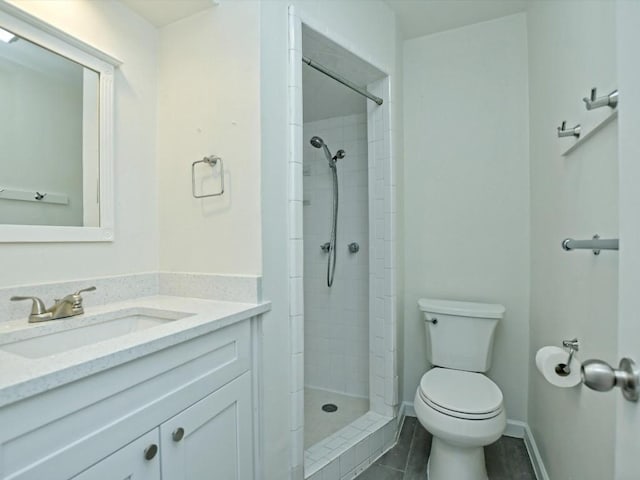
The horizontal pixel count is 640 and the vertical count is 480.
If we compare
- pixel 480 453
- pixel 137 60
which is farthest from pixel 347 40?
pixel 480 453

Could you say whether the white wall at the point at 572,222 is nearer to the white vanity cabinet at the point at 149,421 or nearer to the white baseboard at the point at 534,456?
the white baseboard at the point at 534,456

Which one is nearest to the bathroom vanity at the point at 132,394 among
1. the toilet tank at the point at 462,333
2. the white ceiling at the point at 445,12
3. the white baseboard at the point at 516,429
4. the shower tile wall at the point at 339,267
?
the toilet tank at the point at 462,333

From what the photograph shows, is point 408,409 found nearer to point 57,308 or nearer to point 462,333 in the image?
point 462,333

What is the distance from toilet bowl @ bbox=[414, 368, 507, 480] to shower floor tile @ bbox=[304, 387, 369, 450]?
0.59 meters

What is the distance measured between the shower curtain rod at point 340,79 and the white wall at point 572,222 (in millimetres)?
841

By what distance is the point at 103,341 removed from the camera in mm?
922

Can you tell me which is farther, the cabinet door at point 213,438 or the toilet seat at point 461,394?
the toilet seat at point 461,394

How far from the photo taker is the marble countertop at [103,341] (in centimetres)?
64

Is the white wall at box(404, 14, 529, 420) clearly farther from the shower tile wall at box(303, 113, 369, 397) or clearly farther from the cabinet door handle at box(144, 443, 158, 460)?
the cabinet door handle at box(144, 443, 158, 460)

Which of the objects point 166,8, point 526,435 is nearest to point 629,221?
point 166,8

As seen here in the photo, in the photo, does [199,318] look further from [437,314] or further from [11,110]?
[437,314]

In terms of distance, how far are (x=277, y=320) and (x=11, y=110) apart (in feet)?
3.78

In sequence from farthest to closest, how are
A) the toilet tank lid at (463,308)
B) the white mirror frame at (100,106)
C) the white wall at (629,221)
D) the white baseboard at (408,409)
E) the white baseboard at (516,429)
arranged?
the white baseboard at (408,409)
the white baseboard at (516,429)
the toilet tank lid at (463,308)
the white mirror frame at (100,106)
the white wall at (629,221)

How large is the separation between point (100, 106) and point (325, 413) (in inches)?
82.7
